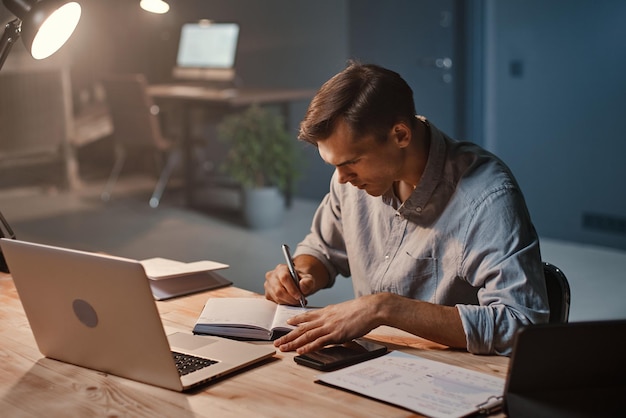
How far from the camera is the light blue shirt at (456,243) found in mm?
1721

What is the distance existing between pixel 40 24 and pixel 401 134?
94cm

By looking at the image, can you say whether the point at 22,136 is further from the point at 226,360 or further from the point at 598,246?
the point at 226,360

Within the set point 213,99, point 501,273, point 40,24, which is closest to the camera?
point 501,273

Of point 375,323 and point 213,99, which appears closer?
point 375,323

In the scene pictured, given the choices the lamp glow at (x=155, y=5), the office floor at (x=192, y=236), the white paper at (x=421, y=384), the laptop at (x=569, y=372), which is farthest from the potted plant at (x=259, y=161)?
Result: the laptop at (x=569, y=372)

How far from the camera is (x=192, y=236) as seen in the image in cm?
593

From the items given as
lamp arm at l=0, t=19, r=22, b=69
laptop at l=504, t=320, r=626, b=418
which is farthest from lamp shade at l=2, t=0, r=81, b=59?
laptop at l=504, t=320, r=626, b=418

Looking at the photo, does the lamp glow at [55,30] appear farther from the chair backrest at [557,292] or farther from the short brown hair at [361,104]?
the chair backrest at [557,292]

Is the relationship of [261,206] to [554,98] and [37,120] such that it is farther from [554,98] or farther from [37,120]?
[37,120]

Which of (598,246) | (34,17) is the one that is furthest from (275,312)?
(598,246)

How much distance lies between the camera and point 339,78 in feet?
6.27

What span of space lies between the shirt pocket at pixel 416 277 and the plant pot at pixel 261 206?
13.5 ft

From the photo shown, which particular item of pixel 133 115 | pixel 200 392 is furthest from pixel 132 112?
pixel 200 392

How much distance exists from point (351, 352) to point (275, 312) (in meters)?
0.32
